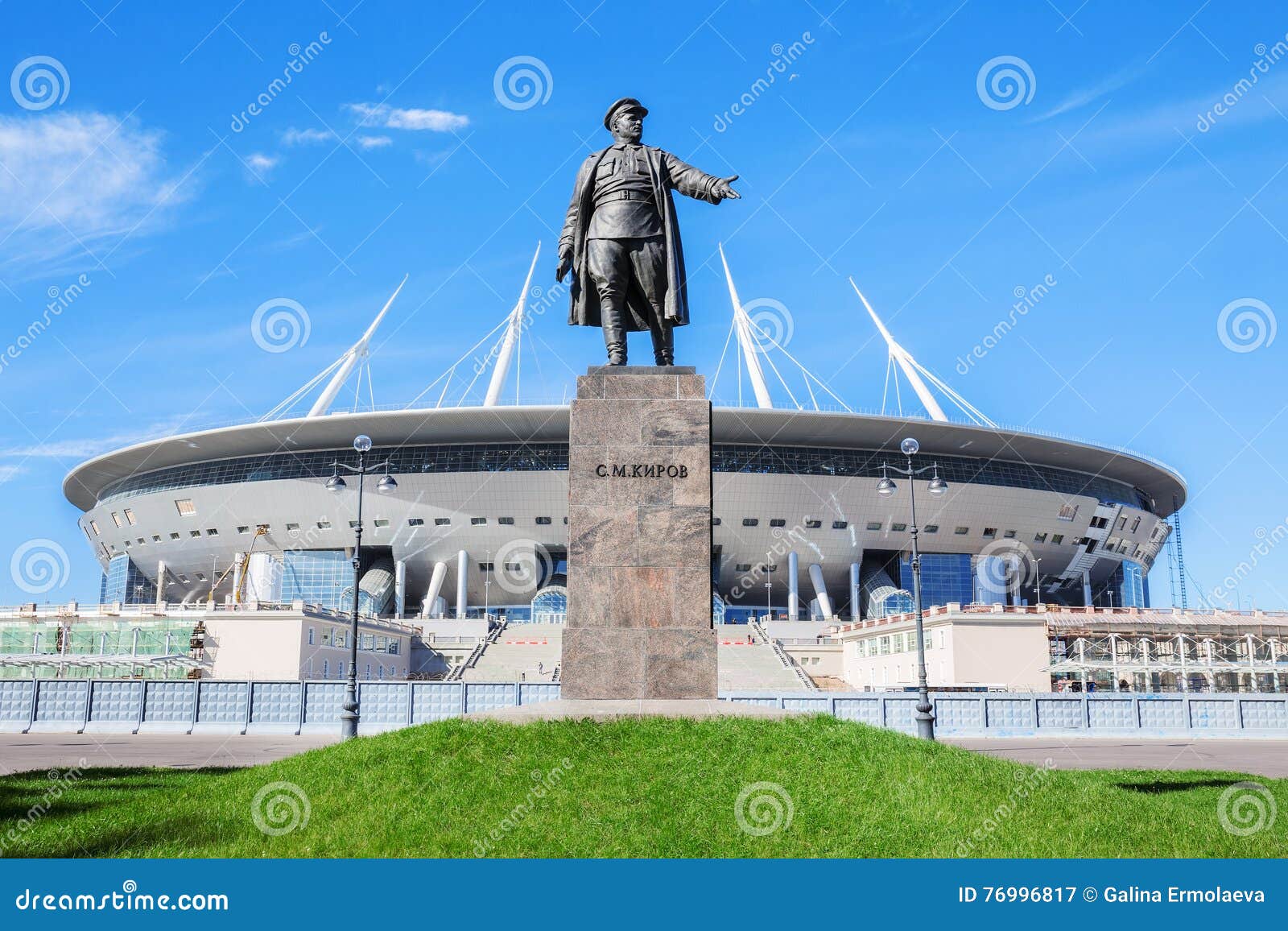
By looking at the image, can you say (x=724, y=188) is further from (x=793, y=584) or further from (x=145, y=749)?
(x=793, y=584)

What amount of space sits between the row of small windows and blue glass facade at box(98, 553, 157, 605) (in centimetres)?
1526

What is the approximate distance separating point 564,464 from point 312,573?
71.1 feet

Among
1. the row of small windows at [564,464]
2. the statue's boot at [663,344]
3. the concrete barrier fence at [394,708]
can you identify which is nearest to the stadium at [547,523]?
the row of small windows at [564,464]

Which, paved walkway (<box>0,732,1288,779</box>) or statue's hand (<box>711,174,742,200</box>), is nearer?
statue's hand (<box>711,174,742,200</box>)

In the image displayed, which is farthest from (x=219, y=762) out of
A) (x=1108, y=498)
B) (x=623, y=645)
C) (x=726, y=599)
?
(x=1108, y=498)

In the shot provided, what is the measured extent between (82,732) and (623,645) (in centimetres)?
2214

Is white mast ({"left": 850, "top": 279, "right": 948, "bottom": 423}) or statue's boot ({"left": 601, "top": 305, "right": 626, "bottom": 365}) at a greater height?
white mast ({"left": 850, "top": 279, "right": 948, "bottom": 423})

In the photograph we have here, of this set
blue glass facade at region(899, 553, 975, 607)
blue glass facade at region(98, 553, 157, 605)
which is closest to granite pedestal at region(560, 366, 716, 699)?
blue glass facade at region(899, 553, 975, 607)

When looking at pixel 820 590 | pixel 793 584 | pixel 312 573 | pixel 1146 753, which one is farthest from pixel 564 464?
pixel 1146 753

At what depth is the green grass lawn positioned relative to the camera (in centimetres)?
755

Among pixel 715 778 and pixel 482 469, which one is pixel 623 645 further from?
pixel 482 469

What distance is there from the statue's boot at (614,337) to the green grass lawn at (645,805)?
4.35 meters

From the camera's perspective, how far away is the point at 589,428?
11.8 meters

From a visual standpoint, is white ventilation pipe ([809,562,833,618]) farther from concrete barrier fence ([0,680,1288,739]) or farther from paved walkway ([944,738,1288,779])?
paved walkway ([944,738,1288,779])
